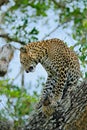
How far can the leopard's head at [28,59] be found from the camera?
9.58m

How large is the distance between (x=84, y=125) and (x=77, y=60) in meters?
2.84

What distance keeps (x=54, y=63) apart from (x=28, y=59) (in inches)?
18.2

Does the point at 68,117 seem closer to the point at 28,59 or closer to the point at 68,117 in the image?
the point at 68,117

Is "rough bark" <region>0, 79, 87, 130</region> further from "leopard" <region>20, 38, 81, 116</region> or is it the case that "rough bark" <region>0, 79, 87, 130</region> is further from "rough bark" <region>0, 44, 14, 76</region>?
"leopard" <region>20, 38, 81, 116</region>

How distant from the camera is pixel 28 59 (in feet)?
31.6

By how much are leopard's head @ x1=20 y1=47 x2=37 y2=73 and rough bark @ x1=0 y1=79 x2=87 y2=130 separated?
5.07 feet

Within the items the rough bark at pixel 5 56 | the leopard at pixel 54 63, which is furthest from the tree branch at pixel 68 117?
the leopard at pixel 54 63

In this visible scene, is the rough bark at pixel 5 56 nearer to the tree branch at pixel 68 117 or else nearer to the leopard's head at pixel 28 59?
the leopard's head at pixel 28 59

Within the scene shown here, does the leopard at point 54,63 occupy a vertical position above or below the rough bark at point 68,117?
above

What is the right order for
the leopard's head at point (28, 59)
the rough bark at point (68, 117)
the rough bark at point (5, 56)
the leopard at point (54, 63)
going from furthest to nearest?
the leopard's head at point (28, 59), the leopard at point (54, 63), the rough bark at point (5, 56), the rough bark at point (68, 117)

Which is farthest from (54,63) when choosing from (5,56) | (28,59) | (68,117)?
(68,117)

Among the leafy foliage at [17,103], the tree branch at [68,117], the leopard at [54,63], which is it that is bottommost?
the tree branch at [68,117]

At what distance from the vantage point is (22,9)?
726 inches

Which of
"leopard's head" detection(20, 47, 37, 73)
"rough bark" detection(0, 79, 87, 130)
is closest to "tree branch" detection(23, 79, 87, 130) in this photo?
"rough bark" detection(0, 79, 87, 130)
